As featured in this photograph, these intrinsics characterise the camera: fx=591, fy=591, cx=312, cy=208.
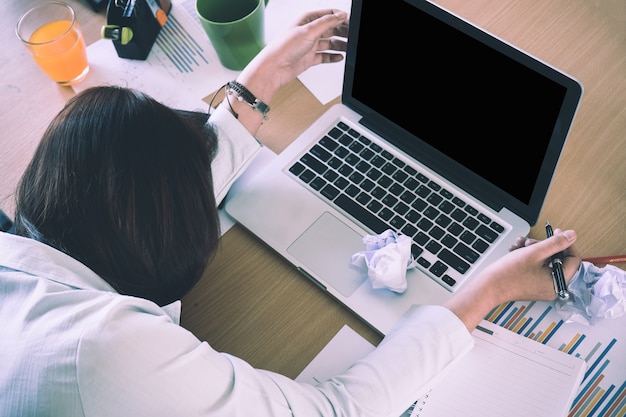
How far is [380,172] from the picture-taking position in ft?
3.04

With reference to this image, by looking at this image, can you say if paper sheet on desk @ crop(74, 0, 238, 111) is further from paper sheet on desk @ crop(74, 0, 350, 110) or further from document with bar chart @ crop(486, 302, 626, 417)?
document with bar chart @ crop(486, 302, 626, 417)

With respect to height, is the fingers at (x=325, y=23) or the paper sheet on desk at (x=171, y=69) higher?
the fingers at (x=325, y=23)

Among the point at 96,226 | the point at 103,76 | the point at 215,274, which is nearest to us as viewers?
the point at 96,226

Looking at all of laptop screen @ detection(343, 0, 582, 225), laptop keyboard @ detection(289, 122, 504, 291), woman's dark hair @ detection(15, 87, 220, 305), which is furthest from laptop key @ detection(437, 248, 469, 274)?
woman's dark hair @ detection(15, 87, 220, 305)

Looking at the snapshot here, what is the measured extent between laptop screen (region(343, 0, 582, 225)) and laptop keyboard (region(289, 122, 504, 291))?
0.11 ft

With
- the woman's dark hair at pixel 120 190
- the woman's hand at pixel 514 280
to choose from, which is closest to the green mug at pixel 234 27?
the woman's dark hair at pixel 120 190

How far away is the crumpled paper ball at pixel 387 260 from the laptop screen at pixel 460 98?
6.0 inches

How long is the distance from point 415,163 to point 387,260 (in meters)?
0.19

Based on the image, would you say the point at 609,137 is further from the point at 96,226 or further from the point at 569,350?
the point at 96,226

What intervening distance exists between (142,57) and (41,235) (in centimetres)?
51

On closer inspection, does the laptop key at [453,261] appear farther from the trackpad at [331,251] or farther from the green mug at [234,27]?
the green mug at [234,27]

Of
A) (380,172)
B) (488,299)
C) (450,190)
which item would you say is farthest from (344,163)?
(488,299)

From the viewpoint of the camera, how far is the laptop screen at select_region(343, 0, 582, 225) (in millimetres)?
729

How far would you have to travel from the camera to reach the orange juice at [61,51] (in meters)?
1.03
